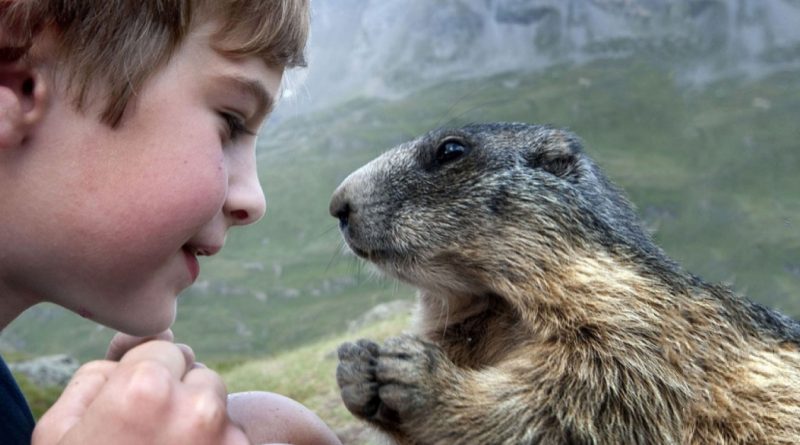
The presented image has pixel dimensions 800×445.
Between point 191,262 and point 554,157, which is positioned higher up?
point 554,157

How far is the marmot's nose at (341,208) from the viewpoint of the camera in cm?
205

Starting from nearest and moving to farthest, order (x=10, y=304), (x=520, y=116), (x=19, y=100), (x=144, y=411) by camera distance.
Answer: (x=144, y=411) < (x=19, y=100) < (x=10, y=304) < (x=520, y=116)

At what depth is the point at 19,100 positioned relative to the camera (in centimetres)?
134

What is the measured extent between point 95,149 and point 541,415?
3.64ft

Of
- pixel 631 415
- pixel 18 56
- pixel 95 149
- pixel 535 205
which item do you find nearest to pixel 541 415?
pixel 631 415

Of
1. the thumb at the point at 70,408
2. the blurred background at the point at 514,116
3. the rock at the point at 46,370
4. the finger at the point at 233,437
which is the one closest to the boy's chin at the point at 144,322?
the thumb at the point at 70,408

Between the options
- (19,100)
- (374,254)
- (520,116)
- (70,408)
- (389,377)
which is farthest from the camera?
(520,116)

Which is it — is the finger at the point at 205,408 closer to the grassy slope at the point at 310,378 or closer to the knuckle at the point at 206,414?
the knuckle at the point at 206,414

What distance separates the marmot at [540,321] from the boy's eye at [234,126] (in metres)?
0.46

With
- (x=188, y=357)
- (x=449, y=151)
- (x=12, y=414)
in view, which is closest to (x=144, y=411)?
(x=188, y=357)

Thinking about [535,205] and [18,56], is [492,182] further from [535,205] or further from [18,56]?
[18,56]

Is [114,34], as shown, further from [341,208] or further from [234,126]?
[341,208]

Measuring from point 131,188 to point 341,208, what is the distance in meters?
0.75

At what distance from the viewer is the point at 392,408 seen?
1574 millimetres
